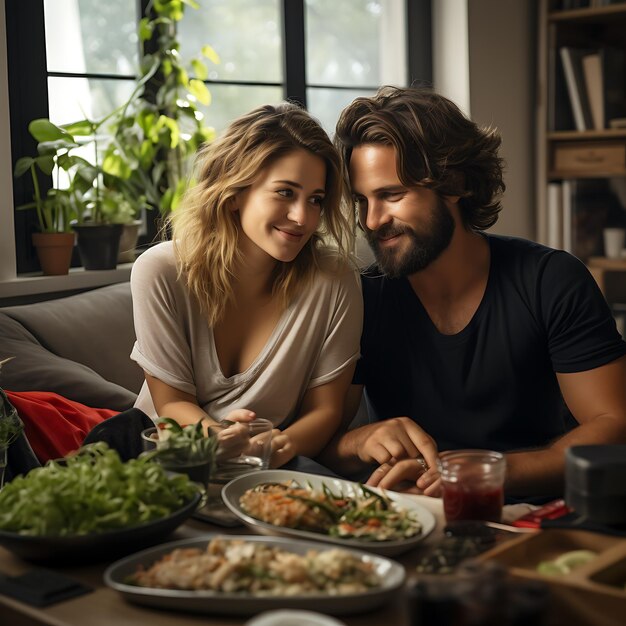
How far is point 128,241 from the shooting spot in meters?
3.37

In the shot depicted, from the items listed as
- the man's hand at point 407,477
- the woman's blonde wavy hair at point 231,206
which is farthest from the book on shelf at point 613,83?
the man's hand at point 407,477

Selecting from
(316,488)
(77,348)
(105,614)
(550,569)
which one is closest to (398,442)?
(316,488)

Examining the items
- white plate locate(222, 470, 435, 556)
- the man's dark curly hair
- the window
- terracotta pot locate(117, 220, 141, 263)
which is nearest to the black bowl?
white plate locate(222, 470, 435, 556)

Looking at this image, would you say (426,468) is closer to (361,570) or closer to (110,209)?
(361,570)

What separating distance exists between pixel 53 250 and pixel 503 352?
162cm

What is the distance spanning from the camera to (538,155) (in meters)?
4.52

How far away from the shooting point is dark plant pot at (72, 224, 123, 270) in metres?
3.17

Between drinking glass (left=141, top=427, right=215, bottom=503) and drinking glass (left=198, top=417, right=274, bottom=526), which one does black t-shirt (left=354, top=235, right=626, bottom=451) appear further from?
drinking glass (left=141, top=427, right=215, bottom=503)

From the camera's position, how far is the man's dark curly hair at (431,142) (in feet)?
6.88

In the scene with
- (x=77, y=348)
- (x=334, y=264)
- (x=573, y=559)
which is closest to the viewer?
(x=573, y=559)

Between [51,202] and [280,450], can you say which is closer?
[280,450]

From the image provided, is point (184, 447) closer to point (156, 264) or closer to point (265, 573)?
point (265, 573)

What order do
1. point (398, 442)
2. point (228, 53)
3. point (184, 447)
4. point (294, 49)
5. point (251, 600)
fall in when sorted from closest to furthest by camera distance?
point (251, 600) → point (184, 447) → point (398, 442) → point (228, 53) → point (294, 49)

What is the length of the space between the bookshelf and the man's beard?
7.79ft
